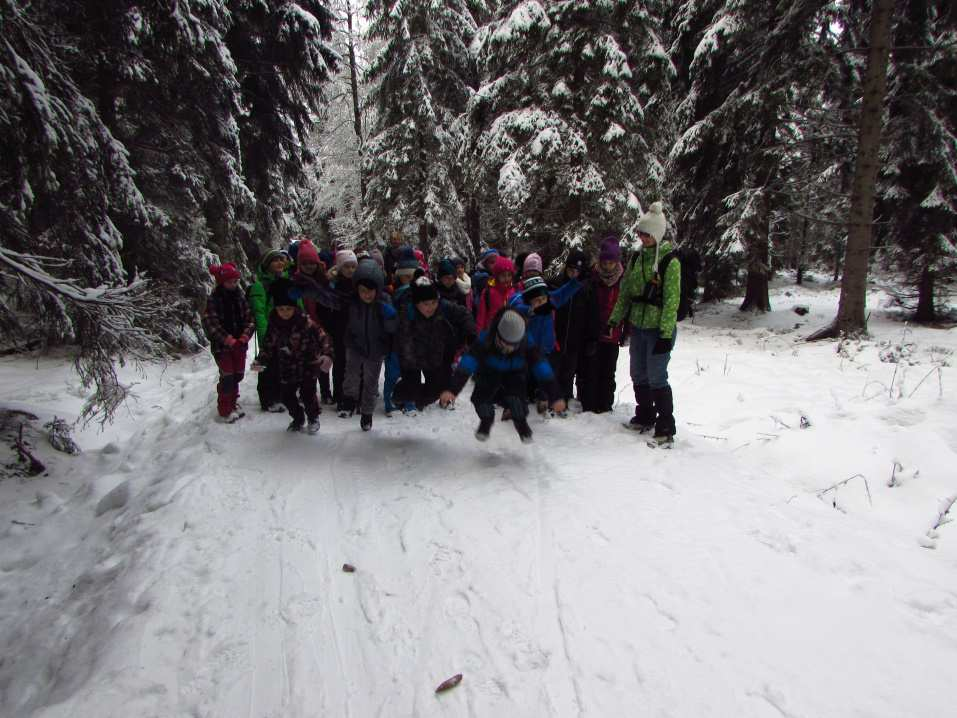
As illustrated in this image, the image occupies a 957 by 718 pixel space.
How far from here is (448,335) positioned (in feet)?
18.6

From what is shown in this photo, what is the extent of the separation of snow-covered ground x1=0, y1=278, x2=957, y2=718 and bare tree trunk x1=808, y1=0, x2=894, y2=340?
449 cm

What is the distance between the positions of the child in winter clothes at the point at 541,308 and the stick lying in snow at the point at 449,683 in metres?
3.10

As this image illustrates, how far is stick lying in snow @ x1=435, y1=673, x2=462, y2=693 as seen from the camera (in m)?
2.47

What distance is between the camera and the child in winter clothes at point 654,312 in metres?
4.83

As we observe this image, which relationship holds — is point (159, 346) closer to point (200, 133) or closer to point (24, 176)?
point (24, 176)

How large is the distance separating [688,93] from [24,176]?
53.3ft

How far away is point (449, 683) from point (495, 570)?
864 mm

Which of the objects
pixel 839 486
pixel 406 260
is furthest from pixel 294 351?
pixel 839 486

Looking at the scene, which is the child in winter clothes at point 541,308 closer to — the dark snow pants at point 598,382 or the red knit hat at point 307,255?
the dark snow pants at point 598,382

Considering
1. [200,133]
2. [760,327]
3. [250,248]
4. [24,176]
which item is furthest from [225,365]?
[760,327]

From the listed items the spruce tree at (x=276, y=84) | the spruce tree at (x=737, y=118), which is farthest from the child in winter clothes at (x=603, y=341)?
the spruce tree at (x=276, y=84)

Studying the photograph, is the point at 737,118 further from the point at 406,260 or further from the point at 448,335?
the point at 448,335

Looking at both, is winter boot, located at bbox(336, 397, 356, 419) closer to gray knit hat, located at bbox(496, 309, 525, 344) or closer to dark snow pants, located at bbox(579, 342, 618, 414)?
gray knit hat, located at bbox(496, 309, 525, 344)

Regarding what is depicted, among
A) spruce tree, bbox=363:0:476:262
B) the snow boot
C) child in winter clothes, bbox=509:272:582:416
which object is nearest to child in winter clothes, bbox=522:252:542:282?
child in winter clothes, bbox=509:272:582:416
